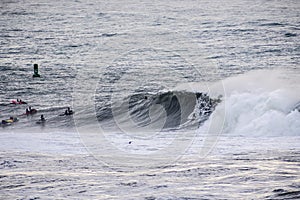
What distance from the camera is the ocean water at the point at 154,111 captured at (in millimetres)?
18906

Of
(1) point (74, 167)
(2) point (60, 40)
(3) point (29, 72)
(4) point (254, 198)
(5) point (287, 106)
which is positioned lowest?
(4) point (254, 198)

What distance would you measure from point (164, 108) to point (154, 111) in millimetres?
591

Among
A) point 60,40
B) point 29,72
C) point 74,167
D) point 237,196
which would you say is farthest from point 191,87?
point 60,40

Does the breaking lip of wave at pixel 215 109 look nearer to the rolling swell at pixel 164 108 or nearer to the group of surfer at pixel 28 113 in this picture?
the rolling swell at pixel 164 108

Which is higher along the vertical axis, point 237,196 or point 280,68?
point 280,68

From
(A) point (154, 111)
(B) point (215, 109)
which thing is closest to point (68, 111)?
(A) point (154, 111)

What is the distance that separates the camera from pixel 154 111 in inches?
1321

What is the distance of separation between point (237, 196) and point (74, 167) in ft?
19.6

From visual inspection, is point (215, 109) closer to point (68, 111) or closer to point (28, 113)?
point (68, 111)

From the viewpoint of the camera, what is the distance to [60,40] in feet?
208

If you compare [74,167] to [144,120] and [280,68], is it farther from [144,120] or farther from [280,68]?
[280,68]

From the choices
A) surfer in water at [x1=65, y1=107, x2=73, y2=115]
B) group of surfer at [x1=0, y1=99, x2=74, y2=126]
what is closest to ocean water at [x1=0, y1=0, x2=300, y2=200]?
group of surfer at [x1=0, y1=99, x2=74, y2=126]

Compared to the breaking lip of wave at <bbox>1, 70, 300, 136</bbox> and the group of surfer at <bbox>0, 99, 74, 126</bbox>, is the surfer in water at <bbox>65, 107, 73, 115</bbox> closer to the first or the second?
the group of surfer at <bbox>0, 99, 74, 126</bbox>

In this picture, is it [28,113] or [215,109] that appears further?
[28,113]
